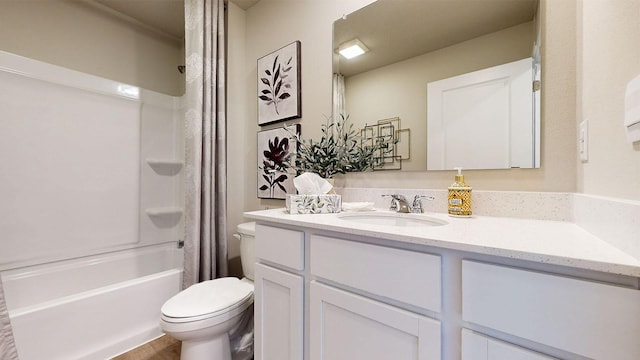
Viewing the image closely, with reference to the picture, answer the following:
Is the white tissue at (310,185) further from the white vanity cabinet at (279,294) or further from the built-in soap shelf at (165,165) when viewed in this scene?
the built-in soap shelf at (165,165)

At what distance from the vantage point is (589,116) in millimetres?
744

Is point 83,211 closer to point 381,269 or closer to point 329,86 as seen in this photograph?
point 329,86

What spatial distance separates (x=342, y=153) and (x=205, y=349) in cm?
118

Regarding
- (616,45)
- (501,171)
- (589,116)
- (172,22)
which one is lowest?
(501,171)

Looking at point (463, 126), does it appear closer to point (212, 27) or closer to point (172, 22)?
point (212, 27)

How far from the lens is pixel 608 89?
0.63m

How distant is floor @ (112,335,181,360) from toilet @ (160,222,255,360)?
42 cm

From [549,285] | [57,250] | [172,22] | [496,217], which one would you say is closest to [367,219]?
[496,217]

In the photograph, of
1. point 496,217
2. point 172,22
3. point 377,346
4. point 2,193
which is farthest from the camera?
point 172,22

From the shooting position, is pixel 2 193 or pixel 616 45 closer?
pixel 616 45

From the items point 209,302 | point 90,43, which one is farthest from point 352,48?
point 90,43

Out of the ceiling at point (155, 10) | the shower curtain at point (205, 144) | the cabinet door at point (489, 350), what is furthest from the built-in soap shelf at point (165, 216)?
the cabinet door at point (489, 350)

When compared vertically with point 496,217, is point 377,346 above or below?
below

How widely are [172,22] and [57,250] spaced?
216 cm
